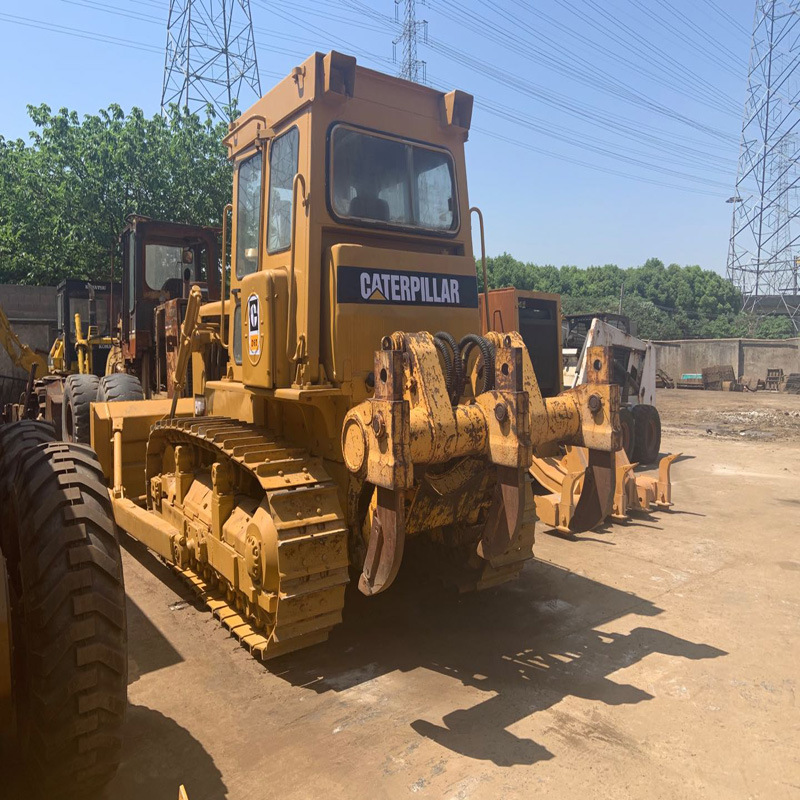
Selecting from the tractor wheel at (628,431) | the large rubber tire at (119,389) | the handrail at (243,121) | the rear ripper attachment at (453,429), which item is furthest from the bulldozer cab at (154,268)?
the tractor wheel at (628,431)

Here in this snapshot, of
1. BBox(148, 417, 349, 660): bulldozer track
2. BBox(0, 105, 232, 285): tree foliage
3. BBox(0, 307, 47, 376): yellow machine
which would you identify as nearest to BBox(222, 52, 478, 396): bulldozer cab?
BBox(148, 417, 349, 660): bulldozer track

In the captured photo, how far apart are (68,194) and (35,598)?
715 inches

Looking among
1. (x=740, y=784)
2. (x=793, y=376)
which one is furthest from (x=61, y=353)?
(x=793, y=376)

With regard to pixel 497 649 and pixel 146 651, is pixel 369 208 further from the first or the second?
pixel 146 651

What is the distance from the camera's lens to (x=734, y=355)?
32719mm

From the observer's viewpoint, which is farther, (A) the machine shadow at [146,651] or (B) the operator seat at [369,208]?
(B) the operator seat at [369,208]

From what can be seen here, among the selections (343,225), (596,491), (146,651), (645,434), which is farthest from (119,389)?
(645,434)

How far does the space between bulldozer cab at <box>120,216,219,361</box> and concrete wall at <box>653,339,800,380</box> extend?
28.5 meters

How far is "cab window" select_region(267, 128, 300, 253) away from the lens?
430 centimetres

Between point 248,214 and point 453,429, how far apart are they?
2.61m

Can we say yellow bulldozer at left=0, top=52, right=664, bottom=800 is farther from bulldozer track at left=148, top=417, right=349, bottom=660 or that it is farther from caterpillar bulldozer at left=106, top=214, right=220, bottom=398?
caterpillar bulldozer at left=106, top=214, right=220, bottom=398

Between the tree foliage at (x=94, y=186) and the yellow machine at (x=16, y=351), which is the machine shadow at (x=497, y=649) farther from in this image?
the tree foliage at (x=94, y=186)

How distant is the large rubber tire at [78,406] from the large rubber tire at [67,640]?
17.5ft

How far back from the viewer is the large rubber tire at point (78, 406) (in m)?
7.73
